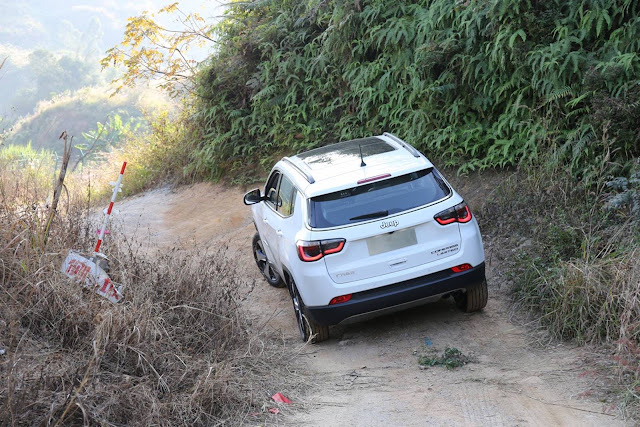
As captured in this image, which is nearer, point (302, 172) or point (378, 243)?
point (378, 243)

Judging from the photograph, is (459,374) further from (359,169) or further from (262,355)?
(359,169)

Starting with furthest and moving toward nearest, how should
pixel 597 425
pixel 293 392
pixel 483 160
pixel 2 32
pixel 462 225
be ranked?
pixel 2 32 → pixel 483 160 → pixel 462 225 → pixel 293 392 → pixel 597 425

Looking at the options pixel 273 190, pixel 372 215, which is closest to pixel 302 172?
pixel 372 215

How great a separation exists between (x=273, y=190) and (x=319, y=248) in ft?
7.44

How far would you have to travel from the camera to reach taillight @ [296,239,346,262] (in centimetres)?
693

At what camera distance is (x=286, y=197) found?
8211 millimetres

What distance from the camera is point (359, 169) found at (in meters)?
7.39

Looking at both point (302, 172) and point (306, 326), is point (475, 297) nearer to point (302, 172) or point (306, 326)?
point (306, 326)

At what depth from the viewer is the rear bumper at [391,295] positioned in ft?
22.9

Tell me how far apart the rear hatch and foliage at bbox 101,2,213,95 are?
40.1 ft

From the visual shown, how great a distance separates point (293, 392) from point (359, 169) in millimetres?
2363

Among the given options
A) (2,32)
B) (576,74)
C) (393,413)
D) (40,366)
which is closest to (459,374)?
(393,413)

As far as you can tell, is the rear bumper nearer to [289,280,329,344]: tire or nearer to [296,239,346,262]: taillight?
[289,280,329,344]: tire

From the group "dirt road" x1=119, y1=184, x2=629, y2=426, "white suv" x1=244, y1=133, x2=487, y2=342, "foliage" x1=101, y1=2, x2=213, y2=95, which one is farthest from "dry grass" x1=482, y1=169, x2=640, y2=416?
"foliage" x1=101, y1=2, x2=213, y2=95
